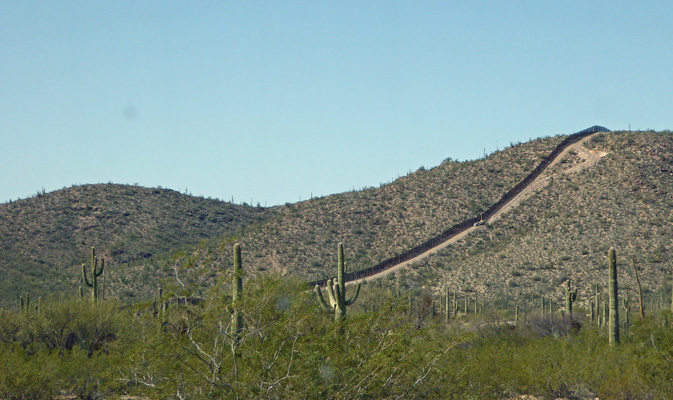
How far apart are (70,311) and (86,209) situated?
2014 inches

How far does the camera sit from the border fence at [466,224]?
185 feet

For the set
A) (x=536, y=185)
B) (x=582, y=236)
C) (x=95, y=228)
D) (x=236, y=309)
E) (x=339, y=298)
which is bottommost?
(x=339, y=298)

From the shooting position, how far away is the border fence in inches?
2219

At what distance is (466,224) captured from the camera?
64625mm

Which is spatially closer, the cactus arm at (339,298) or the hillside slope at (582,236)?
the cactus arm at (339,298)

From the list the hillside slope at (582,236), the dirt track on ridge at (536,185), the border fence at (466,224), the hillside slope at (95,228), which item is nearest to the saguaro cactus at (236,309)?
the hillside slope at (582,236)

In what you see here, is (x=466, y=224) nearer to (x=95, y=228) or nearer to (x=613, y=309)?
(x=95, y=228)

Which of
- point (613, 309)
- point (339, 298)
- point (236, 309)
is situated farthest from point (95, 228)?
point (236, 309)

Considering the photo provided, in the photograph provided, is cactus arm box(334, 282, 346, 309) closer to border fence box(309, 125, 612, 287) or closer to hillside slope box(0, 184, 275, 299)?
border fence box(309, 125, 612, 287)

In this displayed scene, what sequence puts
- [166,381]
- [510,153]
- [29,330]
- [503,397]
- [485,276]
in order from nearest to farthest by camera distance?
[166,381], [503,397], [29,330], [485,276], [510,153]

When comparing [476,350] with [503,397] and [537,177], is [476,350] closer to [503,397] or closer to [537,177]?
[503,397]

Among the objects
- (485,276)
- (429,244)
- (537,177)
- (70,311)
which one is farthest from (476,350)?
(537,177)

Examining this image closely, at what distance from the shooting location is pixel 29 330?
26703 millimetres

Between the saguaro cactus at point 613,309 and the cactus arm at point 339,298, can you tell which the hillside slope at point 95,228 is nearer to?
the cactus arm at point 339,298
